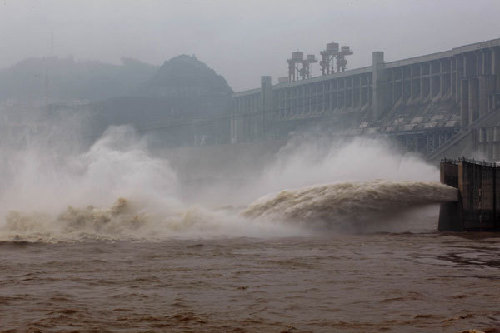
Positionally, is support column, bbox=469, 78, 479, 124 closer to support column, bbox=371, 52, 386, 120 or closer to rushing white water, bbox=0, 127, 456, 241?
support column, bbox=371, 52, 386, 120

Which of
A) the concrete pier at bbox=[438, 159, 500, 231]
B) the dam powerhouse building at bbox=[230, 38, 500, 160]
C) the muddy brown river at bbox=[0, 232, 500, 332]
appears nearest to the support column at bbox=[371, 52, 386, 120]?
the dam powerhouse building at bbox=[230, 38, 500, 160]

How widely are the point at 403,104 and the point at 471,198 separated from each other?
185ft

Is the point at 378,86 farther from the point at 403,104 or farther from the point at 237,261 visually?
the point at 237,261

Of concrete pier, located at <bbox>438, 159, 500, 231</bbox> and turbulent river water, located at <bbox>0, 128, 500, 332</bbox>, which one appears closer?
turbulent river water, located at <bbox>0, 128, 500, 332</bbox>

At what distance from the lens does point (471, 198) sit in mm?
35969

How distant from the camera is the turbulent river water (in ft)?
55.9

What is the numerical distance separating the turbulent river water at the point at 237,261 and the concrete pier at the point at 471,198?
0.83 metres

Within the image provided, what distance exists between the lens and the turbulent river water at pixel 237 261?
1705cm

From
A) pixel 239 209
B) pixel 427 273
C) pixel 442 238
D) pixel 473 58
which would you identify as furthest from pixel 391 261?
pixel 473 58

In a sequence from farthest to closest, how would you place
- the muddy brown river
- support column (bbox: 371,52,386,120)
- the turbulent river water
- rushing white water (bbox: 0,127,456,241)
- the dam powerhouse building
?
1. support column (bbox: 371,52,386,120)
2. the dam powerhouse building
3. rushing white water (bbox: 0,127,456,241)
4. the turbulent river water
5. the muddy brown river

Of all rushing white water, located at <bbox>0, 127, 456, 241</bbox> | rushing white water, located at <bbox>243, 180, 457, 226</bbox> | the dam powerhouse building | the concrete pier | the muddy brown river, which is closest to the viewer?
the muddy brown river

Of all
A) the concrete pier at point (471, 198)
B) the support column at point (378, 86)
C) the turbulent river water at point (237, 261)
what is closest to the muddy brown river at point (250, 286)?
the turbulent river water at point (237, 261)

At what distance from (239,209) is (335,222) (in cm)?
608

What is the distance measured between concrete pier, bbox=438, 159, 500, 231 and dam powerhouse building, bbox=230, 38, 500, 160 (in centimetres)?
3435
